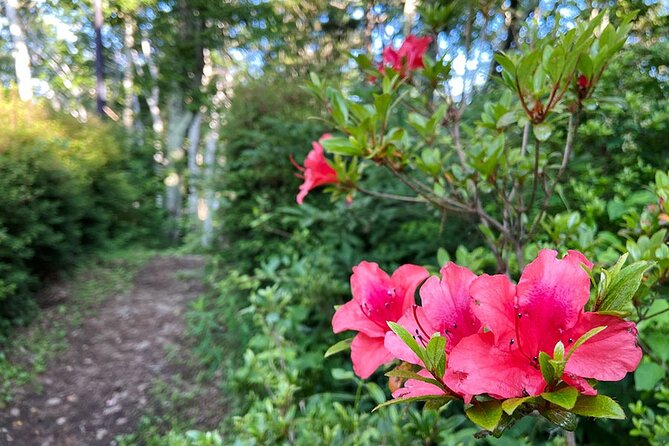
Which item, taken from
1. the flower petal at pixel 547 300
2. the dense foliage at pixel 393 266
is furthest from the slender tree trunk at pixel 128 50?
the flower petal at pixel 547 300

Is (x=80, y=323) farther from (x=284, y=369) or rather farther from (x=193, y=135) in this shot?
(x=193, y=135)

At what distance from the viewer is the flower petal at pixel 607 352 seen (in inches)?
18.3

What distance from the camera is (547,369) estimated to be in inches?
17.4

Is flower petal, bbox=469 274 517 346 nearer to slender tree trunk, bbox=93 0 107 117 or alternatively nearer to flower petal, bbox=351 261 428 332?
flower petal, bbox=351 261 428 332

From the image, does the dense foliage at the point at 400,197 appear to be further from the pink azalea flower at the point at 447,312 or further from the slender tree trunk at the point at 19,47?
the slender tree trunk at the point at 19,47

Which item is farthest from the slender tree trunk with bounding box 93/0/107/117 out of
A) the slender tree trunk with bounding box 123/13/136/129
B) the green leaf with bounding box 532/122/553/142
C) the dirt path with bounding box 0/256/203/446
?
the green leaf with bounding box 532/122/553/142

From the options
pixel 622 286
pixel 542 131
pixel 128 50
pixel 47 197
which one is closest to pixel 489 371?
pixel 622 286

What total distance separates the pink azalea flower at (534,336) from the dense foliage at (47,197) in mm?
4535

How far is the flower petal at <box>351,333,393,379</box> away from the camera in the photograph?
66cm

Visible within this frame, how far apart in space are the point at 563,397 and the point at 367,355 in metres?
0.30

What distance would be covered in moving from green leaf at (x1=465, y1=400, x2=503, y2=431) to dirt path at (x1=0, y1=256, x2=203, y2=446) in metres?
3.08

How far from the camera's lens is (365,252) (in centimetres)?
289

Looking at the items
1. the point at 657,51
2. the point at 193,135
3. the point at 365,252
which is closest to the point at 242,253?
the point at 365,252

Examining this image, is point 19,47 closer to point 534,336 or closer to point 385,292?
point 385,292
